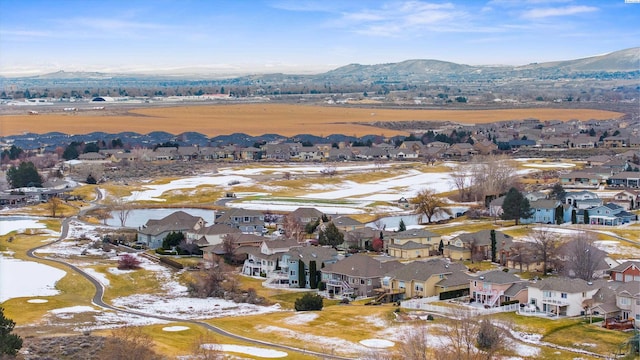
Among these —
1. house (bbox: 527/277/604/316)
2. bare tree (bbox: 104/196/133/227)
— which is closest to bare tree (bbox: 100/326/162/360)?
house (bbox: 527/277/604/316)

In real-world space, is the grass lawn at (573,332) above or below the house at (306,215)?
above

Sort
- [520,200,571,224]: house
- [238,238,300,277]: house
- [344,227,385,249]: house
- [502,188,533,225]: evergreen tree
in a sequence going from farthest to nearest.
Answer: [520,200,571,224]: house, [502,188,533,225]: evergreen tree, [344,227,385,249]: house, [238,238,300,277]: house

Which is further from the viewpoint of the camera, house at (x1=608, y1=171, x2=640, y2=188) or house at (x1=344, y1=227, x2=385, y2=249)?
house at (x1=608, y1=171, x2=640, y2=188)

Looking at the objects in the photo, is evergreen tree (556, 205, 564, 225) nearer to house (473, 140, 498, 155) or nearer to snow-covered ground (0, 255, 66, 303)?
snow-covered ground (0, 255, 66, 303)

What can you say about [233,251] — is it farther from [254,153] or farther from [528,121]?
[528,121]

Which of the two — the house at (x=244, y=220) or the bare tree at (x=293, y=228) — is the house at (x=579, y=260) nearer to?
the bare tree at (x=293, y=228)

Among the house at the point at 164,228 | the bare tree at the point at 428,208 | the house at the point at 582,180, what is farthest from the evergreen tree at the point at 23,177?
the house at the point at 582,180

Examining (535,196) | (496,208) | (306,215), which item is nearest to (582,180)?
(535,196)
